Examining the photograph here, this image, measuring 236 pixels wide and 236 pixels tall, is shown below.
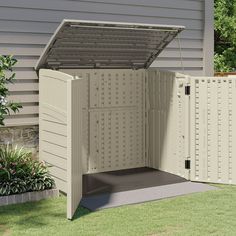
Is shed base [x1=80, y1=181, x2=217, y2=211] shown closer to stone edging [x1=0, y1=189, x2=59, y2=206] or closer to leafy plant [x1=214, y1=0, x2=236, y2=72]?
stone edging [x1=0, y1=189, x2=59, y2=206]

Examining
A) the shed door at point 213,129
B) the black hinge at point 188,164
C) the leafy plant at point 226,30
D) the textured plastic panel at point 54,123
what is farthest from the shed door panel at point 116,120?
the leafy plant at point 226,30

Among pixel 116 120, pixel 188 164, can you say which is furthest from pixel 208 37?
pixel 188 164

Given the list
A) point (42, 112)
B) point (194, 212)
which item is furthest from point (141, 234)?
point (42, 112)

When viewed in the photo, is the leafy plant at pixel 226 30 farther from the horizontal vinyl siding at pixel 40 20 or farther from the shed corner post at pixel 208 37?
the horizontal vinyl siding at pixel 40 20

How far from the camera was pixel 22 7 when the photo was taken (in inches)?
345

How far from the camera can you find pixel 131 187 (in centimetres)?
855

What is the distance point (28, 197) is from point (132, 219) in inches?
74.6

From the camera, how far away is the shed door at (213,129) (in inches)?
343

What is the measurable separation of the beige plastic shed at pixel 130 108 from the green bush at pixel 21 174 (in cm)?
23

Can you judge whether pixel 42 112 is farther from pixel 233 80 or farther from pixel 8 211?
pixel 233 80

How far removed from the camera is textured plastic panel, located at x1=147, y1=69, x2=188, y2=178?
9.30 metres

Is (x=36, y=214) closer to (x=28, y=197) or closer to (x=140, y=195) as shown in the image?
(x=28, y=197)

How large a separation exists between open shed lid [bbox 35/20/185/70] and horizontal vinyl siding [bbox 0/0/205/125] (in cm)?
41

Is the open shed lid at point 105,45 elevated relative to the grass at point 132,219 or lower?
elevated
